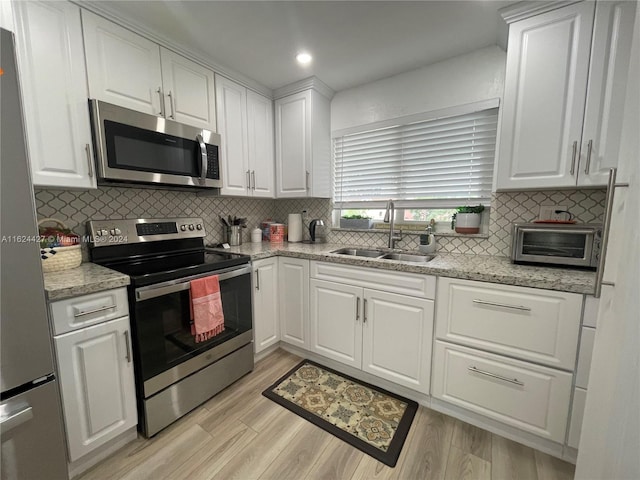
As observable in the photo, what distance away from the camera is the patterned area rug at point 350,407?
145 centimetres

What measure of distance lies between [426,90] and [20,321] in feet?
8.62

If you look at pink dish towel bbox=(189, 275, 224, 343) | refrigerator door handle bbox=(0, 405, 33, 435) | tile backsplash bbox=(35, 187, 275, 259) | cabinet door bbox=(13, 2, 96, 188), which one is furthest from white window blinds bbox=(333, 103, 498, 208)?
refrigerator door handle bbox=(0, 405, 33, 435)

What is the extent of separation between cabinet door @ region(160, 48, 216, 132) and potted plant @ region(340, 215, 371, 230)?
54.2 inches

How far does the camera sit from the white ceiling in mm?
1457

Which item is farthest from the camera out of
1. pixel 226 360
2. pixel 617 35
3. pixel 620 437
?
pixel 226 360

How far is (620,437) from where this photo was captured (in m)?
0.55

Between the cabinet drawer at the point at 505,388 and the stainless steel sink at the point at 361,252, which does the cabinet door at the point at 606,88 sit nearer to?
the cabinet drawer at the point at 505,388

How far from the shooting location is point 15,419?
82 centimetres

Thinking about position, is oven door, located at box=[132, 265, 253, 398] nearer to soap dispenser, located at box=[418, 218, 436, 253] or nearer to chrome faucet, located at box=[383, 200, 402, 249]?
chrome faucet, located at box=[383, 200, 402, 249]

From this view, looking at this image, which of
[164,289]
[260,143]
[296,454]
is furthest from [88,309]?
[260,143]

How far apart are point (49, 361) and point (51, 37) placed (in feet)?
4.98

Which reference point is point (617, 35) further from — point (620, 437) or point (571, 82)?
point (620, 437)

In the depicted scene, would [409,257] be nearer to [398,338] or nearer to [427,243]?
[427,243]

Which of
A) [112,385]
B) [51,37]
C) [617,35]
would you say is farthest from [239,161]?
[617,35]
